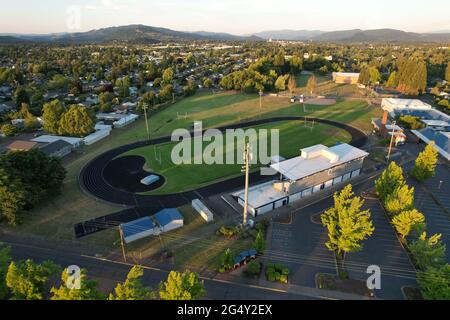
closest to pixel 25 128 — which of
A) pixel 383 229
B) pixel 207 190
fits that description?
pixel 207 190

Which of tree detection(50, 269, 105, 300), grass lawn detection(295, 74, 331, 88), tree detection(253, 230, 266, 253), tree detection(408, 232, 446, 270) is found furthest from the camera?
grass lawn detection(295, 74, 331, 88)

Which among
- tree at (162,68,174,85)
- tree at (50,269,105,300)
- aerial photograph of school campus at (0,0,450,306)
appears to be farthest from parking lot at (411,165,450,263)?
tree at (162,68,174,85)

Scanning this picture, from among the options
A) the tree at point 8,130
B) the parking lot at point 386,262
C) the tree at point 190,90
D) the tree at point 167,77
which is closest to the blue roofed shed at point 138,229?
the parking lot at point 386,262

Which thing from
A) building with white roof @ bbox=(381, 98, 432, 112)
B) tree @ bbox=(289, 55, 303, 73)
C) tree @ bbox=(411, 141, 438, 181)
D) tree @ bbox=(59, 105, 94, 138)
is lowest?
tree @ bbox=(411, 141, 438, 181)

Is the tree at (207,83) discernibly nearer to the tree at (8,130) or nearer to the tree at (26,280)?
the tree at (8,130)

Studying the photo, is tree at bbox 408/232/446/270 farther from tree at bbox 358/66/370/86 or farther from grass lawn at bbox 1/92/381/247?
tree at bbox 358/66/370/86

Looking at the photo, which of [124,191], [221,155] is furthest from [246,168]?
[221,155]
